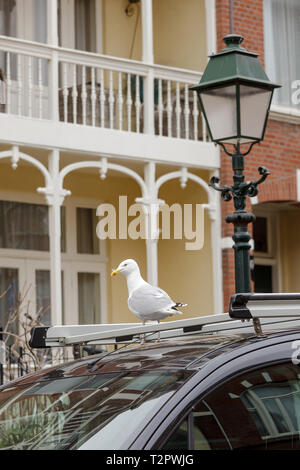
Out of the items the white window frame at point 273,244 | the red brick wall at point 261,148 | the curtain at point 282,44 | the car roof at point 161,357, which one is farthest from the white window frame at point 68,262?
the car roof at point 161,357

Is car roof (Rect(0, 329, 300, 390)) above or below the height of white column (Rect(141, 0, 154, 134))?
below

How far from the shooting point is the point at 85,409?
3842 mm

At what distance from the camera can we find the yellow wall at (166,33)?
53.6ft

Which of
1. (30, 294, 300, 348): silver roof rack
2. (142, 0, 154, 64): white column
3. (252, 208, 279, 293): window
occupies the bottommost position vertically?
(30, 294, 300, 348): silver roof rack

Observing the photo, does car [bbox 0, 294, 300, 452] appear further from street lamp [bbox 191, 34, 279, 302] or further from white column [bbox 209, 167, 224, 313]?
white column [bbox 209, 167, 224, 313]

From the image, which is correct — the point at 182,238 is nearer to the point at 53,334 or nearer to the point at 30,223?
the point at 30,223

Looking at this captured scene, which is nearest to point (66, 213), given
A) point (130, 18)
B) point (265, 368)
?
point (130, 18)

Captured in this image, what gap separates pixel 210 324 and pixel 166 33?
42.3ft

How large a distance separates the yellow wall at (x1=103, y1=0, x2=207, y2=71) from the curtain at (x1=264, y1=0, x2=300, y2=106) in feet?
3.64

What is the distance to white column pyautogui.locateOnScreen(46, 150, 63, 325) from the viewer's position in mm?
13648

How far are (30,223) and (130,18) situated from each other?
12.3 ft

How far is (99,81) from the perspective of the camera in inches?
617

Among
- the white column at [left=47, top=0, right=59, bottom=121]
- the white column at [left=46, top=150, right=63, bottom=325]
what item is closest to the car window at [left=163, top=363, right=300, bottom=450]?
the white column at [left=46, top=150, right=63, bottom=325]

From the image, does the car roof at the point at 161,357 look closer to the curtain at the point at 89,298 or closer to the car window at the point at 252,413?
the car window at the point at 252,413
